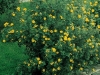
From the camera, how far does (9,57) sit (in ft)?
23.9

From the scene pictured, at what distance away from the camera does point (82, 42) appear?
625 centimetres

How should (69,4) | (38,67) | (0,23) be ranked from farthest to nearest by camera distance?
(0,23), (69,4), (38,67)

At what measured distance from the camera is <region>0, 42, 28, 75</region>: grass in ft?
22.2

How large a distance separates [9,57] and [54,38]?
4.98ft

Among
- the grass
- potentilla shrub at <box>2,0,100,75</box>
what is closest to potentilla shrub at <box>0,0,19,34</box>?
the grass

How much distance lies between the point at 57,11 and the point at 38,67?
114cm

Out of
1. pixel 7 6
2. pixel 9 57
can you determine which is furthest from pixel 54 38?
pixel 7 6

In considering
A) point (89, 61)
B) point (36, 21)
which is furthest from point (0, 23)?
point (89, 61)

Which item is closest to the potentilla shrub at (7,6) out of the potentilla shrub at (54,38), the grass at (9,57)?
the grass at (9,57)

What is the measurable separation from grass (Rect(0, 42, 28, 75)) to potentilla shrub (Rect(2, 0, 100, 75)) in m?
0.51

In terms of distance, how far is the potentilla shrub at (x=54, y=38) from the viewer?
600 cm

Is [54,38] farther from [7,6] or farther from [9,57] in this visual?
[7,6]

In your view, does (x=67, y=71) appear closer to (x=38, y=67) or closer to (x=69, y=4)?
(x=38, y=67)

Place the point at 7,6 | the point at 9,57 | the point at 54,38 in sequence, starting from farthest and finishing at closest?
the point at 7,6, the point at 9,57, the point at 54,38
